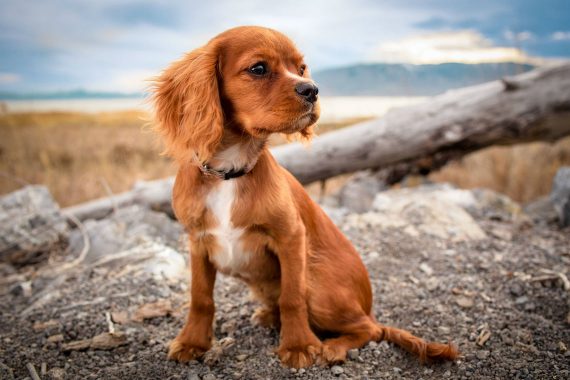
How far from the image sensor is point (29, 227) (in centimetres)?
468

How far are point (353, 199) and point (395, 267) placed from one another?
81.0 inches

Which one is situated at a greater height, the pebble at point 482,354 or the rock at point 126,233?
the rock at point 126,233

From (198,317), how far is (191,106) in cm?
111

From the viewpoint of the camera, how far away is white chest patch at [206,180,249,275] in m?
2.37

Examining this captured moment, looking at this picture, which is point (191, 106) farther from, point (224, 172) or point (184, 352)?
point (184, 352)

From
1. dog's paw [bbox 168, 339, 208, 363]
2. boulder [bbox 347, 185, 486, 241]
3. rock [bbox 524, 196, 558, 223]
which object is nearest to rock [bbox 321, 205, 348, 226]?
boulder [bbox 347, 185, 486, 241]

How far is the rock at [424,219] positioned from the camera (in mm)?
4418

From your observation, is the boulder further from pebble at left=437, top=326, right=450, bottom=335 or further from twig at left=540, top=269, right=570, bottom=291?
pebble at left=437, top=326, right=450, bottom=335

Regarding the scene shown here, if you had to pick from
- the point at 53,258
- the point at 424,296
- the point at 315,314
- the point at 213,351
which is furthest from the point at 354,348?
the point at 53,258

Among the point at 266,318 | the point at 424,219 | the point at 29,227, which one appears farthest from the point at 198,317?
the point at 29,227

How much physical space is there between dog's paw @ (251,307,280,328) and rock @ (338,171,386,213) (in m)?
2.88

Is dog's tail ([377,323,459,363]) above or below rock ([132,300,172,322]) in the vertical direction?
above

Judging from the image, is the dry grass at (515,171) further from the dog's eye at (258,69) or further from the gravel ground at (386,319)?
the dog's eye at (258,69)

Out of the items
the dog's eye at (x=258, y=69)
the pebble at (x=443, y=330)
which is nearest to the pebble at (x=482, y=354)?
the pebble at (x=443, y=330)
